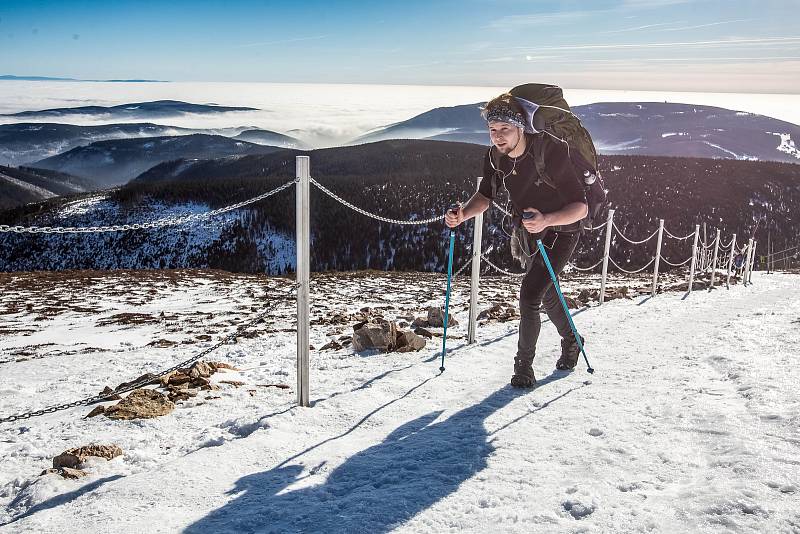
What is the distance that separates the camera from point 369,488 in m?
2.76

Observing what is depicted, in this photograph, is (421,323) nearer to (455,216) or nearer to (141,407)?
(455,216)

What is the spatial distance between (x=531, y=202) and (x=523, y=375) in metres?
1.51

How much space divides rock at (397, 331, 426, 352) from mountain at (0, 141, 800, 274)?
48.1 meters

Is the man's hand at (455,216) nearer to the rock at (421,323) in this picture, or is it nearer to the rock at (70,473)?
the rock at (70,473)

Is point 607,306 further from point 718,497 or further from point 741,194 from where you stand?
point 741,194

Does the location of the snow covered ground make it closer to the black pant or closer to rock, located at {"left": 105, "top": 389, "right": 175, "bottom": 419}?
Result: rock, located at {"left": 105, "top": 389, "right": 175, "bottom": 419}

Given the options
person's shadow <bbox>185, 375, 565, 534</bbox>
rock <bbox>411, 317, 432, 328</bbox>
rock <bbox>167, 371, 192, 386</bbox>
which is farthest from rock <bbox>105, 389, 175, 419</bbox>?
rock <bbox>411, 317, 432, 328</bbox>

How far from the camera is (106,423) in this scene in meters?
4.29

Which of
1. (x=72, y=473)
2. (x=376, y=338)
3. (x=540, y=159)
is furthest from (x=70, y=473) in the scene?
(x=376, y=338)

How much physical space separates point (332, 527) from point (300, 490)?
488mm

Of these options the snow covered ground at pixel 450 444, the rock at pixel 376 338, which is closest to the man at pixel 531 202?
the snow covered ground at pixel 450 444

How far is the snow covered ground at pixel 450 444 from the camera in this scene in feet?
7.90

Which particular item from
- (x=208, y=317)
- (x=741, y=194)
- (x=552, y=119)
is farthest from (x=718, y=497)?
(x=741, y=194)

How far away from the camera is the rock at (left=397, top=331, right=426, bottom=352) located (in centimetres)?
664
